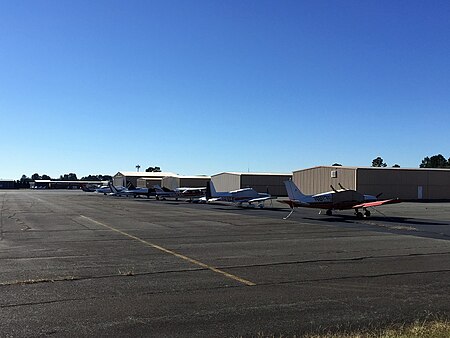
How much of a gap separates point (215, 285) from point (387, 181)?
190 feet

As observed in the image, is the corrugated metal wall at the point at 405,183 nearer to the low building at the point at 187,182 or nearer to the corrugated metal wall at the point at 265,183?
the corrugated metal wall at the point at 265,183

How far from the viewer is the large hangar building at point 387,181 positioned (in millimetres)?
62156

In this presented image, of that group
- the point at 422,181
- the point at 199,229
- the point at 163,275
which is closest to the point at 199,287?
the point at 163,275

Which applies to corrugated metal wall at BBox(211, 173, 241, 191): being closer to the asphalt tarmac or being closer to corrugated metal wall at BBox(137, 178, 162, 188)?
corrugated metal wall at BBox(137, 178, 162, 188)

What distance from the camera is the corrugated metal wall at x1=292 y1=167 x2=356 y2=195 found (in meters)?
62.5

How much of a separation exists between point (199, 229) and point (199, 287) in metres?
14.0

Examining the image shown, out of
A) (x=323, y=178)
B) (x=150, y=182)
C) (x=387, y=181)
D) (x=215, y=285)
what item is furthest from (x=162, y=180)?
(x=215, y=285)

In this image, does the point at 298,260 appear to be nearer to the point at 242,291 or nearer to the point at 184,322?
the point at 242,291

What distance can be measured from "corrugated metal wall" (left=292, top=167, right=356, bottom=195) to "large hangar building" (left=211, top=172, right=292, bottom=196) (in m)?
10.1

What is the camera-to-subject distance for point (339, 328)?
6844 mm

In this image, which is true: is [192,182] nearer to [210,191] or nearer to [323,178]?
[323,178]

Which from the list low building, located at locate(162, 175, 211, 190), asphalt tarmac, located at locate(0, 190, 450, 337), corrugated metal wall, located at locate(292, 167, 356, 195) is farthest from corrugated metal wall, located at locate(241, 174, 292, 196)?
asphalt tarmac, located at locate(0, 190, 450, 337)

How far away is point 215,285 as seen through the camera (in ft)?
32.7

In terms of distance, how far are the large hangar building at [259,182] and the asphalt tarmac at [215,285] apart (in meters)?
63.9
